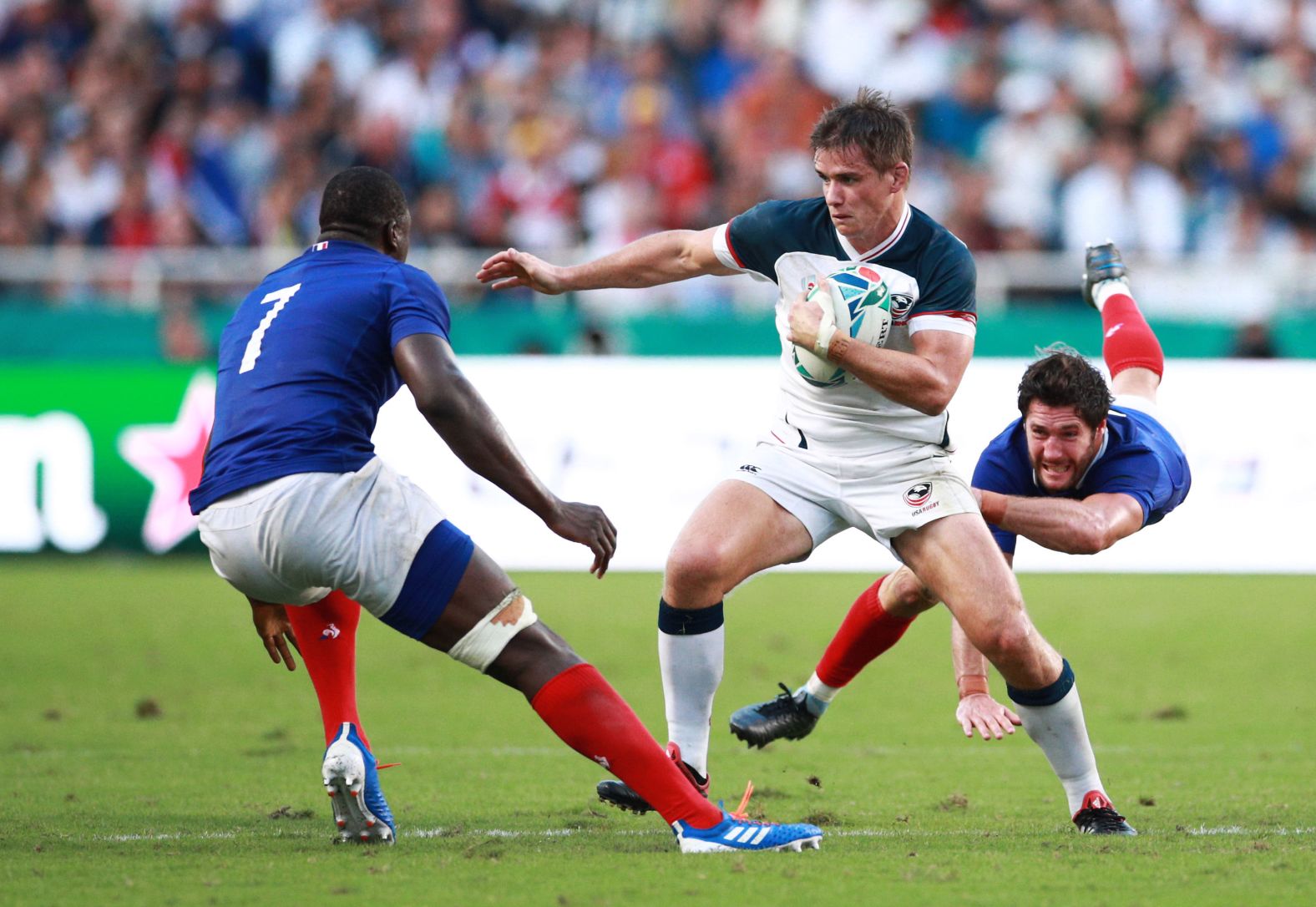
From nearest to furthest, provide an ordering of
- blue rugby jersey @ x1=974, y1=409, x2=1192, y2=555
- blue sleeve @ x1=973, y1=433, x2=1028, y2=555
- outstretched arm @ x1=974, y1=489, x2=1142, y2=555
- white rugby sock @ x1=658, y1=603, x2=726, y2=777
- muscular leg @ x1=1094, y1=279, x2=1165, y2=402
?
1. outstretched arm @ x1=974, y1=489, x2=1142, y2=555
2. white rugby sock @ x1=658, y1=603, x2=726, y2=777
3. blue rugby jersey @ x1=974, y1=409, x2=1192, y2=555
4. blue sleeve @ x1=973, y1=433, x2=1028, y2=555
5. muscular leg @ x1=1094, y1=279, x2=1165, y2=402

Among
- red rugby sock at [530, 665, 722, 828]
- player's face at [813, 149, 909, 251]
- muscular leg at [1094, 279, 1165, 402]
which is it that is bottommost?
red rugby sock at [530, 665, 722, 828]

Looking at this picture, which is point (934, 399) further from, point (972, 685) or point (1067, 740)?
point (1067, 740)

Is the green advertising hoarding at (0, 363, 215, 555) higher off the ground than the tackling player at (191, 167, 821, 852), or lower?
lower

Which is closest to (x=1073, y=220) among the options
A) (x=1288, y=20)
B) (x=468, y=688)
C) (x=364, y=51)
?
(x=1288, y=20)

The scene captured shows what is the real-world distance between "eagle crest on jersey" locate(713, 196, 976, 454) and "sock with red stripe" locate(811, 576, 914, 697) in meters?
0.77

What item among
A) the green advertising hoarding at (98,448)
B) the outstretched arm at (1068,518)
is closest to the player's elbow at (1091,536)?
the outstretched arm at (1068,518)

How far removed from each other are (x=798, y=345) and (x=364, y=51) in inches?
497

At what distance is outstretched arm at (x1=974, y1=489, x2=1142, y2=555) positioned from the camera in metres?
5.57

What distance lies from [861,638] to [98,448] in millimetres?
8253

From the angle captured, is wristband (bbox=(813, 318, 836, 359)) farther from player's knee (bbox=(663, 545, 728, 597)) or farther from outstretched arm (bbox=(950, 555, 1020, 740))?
outstretched arm (bbox=(950, 555, 1020, 740))

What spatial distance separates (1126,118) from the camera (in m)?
16.0

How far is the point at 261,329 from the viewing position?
5.13m

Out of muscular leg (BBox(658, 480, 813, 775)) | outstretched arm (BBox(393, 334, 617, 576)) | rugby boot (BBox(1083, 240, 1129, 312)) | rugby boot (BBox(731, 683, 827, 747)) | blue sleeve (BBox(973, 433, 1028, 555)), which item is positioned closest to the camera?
outstretched arm (BBox(393, 334, 617, 576))

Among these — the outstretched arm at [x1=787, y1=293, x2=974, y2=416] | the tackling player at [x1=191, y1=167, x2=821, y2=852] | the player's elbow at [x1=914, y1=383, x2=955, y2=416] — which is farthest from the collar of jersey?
A: the tackling player at [x1=191, y1=167, x2=821, y2=852]
